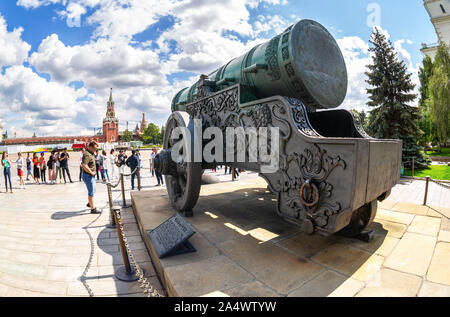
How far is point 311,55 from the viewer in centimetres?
306

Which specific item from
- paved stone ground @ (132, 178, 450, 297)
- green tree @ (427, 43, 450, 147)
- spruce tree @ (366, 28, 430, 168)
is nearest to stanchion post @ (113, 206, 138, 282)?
paved stone ground @ (132, 178, 450, 297)

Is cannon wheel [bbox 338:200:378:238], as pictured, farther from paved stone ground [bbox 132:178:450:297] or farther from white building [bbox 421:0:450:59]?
white building [bbox 421:0:450:59]

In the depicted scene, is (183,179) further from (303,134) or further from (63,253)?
(303,134)

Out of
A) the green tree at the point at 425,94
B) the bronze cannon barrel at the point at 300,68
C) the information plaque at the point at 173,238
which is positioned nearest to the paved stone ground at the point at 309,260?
the information plaque at the point at 173,238

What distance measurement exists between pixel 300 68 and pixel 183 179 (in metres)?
2.84

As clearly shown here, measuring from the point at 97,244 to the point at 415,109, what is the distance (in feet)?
52.5

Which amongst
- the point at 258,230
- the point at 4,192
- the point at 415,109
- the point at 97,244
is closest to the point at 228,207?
the point at 258,230

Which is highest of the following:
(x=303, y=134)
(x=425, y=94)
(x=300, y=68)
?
(x=425, y=94)

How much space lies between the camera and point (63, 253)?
360cm

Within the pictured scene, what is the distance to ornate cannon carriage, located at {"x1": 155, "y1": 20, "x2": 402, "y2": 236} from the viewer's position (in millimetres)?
2250

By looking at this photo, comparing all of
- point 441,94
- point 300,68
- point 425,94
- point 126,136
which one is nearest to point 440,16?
point 425,94

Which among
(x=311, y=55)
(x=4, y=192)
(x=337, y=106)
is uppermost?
(x=311, y=55)

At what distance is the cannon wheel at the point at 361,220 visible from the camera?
3.12 m
